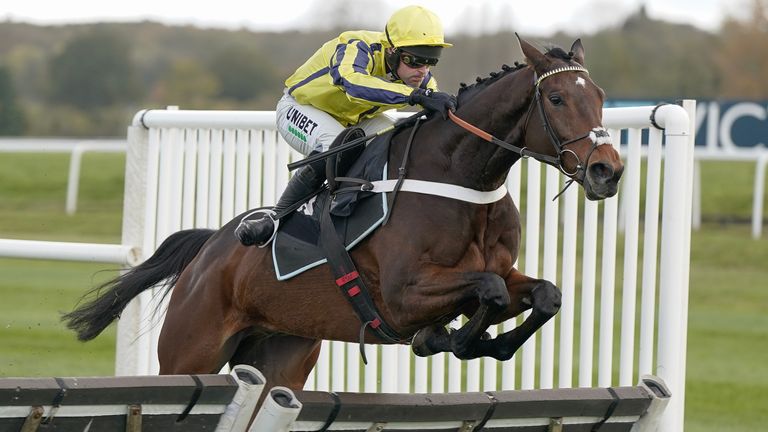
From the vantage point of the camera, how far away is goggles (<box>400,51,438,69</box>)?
196 inches

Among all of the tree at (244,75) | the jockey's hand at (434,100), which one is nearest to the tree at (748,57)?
the tree at (244,75)

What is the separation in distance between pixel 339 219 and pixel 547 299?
91 centimetres

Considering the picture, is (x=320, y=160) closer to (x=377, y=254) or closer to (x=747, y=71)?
(x=377, y=254)

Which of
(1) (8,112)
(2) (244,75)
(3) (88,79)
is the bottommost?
(1) (8,112)

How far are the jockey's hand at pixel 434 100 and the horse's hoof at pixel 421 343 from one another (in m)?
0.79

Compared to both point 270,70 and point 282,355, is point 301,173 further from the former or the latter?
point 270,70

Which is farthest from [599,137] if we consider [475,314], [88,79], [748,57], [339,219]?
[88,79]

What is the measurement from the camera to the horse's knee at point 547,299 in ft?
14.7

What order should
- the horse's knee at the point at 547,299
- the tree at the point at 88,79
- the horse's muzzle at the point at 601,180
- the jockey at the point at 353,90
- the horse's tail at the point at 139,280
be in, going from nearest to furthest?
the horse's muzzle at the point at 601,180, the horse's knee at the point at 547,299, the jockey at the point at 353,90, the horse's tail at the point at 139,280, the tree at the point at 88,79

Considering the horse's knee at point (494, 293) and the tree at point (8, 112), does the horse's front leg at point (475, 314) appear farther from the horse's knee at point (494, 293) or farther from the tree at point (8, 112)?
the tree at point (8, 112)

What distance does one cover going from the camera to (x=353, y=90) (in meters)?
4.88

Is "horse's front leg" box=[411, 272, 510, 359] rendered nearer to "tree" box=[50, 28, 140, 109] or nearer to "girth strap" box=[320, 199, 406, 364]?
→ "girth strap" box=[320, 199, 406, 364]

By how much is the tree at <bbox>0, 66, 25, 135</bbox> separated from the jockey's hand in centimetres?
3591

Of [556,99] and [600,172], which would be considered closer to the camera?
[600,172]
